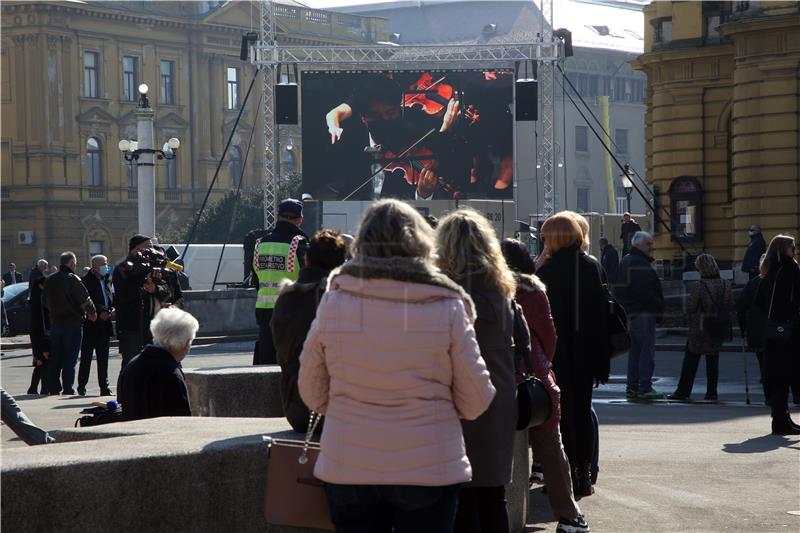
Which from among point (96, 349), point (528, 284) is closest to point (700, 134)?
point (96, 349)

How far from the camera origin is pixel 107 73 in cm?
7106

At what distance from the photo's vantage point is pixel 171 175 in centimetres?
7412

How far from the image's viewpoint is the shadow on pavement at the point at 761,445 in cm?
1199

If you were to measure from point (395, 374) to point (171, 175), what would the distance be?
230 feet

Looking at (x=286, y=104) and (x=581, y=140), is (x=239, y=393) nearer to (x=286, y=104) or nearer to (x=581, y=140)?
(x=286, y=104)

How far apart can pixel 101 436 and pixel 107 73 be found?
6580 centimetres

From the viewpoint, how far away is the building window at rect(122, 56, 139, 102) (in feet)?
238

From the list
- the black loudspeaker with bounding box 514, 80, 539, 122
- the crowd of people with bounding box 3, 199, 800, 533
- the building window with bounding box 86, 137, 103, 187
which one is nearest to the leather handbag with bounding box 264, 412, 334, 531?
the crowd of people with bounding box 3, 199, 800, 533

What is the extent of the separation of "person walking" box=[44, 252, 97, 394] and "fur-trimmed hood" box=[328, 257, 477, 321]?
13.3 m

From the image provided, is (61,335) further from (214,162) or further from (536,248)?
(214,162)

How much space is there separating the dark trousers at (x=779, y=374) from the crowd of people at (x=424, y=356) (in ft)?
0.12

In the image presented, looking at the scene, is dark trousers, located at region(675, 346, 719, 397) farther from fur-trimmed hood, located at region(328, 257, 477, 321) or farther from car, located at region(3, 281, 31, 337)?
car, located at region(3, 281, 31, 337)

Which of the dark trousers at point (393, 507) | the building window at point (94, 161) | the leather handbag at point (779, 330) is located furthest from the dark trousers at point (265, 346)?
the building window at point (94, 161)

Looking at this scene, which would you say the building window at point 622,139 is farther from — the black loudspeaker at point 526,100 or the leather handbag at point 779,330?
the leather handbag at point 779,330
